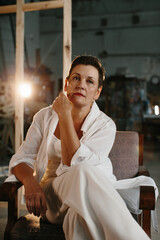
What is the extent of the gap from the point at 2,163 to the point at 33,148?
147 inches

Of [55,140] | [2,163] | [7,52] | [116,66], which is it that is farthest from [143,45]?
[55,140]

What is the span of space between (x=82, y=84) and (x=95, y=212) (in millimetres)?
802

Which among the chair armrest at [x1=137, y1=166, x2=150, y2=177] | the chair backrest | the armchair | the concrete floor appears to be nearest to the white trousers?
the armchair

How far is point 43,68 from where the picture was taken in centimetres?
1049

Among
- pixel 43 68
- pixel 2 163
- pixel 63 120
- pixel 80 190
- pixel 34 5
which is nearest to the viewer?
pixel 80 190

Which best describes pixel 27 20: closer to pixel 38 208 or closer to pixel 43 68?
pixel 43 68

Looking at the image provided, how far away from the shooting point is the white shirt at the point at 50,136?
4.78 ft

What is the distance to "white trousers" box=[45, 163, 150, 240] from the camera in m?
1.03

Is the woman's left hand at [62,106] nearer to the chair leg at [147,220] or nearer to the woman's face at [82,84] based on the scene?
the woman's face at [82,84]

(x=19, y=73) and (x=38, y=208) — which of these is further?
(x=19, y=73)

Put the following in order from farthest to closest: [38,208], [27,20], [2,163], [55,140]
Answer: [27,20], [2,163], [55,140], [38,208]

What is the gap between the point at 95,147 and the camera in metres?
1.47

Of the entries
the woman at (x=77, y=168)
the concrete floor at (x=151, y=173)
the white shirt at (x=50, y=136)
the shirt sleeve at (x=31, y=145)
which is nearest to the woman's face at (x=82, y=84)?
the woman at (x=77, y=168)

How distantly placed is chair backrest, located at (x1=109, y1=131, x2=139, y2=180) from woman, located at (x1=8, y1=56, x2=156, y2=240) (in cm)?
29
